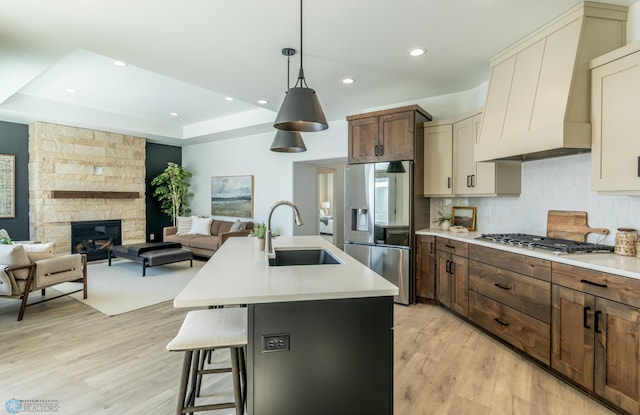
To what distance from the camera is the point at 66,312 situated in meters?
3.63

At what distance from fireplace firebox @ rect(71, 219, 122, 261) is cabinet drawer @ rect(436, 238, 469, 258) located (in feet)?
22.3

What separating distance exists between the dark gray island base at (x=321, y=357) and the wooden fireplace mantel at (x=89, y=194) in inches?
261

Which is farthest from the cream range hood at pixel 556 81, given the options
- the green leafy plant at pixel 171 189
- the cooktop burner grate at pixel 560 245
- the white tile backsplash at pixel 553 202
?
the green leafy plant at pixel 171 189

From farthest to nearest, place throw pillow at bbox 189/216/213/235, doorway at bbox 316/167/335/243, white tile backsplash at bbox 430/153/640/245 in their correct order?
doorway at bbox 316/167/335/243 < throw pillow at bbox 189/216/213/235 < white tile backsplash at bbox 430/153/640/245

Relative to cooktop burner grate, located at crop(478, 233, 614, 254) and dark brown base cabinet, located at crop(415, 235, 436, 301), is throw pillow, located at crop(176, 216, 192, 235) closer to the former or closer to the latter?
dark brown base cabinet, located at crop(415, 235, 436, 301)

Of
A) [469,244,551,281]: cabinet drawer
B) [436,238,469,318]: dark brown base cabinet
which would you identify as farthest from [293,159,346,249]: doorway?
[469,244,551,281]: cabinet drawer

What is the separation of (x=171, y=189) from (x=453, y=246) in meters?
6.77

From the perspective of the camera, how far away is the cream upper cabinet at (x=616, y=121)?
2.06 meters

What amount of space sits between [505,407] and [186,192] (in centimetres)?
783

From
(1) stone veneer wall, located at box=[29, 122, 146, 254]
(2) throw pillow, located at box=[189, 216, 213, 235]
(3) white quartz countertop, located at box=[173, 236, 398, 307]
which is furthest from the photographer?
(2) throw pillow, located at box=[189, 216, 213, 235]

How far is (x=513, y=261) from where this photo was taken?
8.78 ft

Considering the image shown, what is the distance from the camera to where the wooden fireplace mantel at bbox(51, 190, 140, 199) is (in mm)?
6105

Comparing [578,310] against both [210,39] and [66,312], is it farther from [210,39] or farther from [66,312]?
[66,312]

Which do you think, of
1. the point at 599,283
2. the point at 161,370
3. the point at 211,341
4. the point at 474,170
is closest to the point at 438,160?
the point at 474,170
